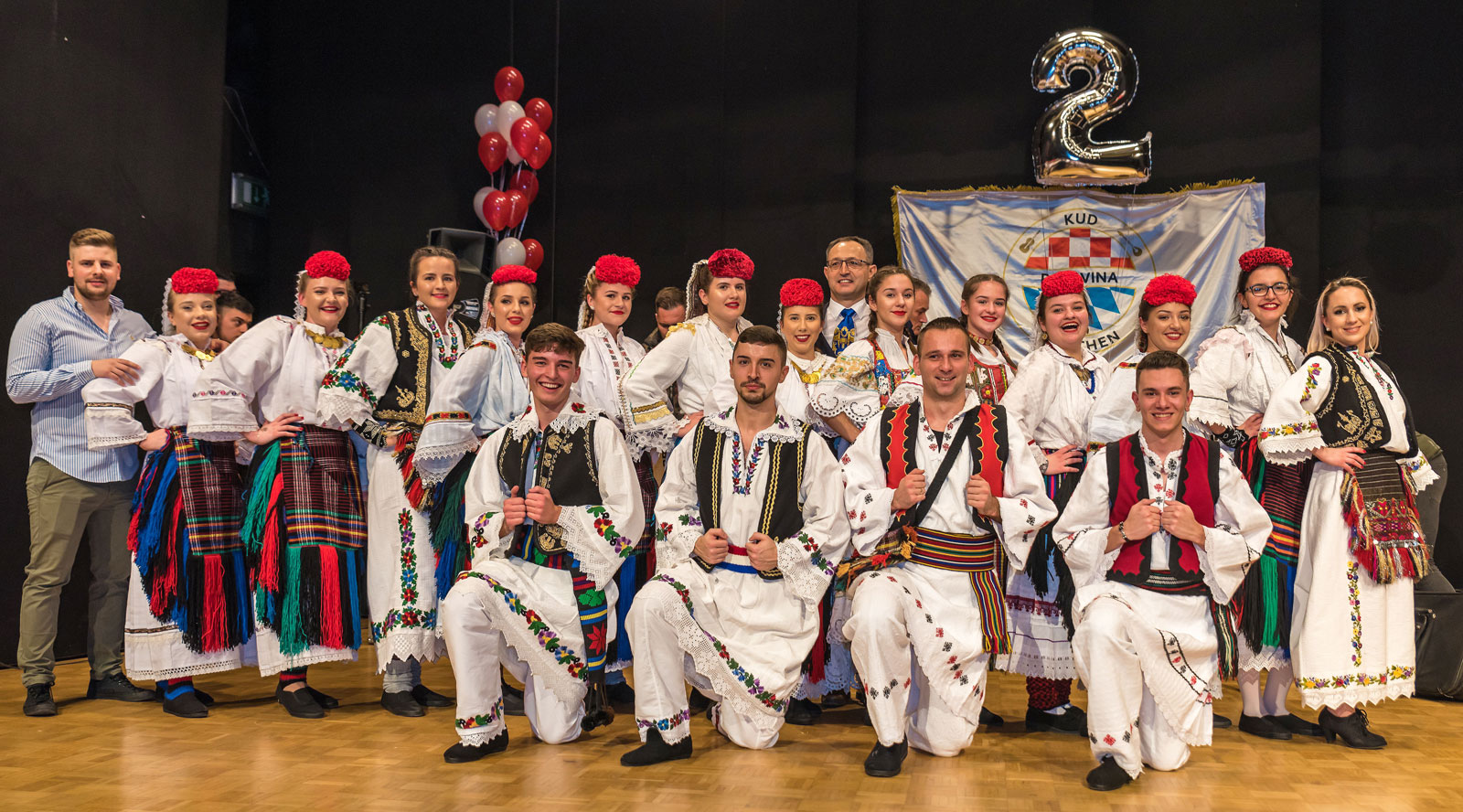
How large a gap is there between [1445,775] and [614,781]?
2.47 m

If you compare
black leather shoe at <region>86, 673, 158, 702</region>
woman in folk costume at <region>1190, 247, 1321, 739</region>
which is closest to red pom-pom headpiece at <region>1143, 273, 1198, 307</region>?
woman in folk costume at <region>1190, 247, 1321, 739</region>

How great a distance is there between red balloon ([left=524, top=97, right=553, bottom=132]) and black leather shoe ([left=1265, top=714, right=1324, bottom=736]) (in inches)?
203

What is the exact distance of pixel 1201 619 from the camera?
3367 millimetres

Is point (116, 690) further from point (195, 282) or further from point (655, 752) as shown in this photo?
point (655, 752)

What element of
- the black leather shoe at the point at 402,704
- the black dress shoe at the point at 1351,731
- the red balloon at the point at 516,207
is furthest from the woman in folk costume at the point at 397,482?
the black dress shoe at the point at 1351,731

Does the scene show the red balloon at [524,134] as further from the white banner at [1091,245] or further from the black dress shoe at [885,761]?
the black dress shoe at [885,761]

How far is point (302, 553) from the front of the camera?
4125 millimetres

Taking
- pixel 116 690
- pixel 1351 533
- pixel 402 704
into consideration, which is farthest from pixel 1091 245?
pixel 116 690

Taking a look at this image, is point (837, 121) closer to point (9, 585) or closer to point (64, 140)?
point (64, 140)

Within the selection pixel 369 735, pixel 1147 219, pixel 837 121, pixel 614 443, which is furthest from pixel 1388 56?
pixel 369 735

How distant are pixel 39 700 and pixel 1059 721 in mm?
3653

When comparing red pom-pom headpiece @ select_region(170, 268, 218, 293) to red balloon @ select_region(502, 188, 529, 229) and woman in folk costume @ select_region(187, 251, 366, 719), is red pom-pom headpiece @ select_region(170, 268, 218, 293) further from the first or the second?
red balloon @ select_region(502, 188, 529, 229)

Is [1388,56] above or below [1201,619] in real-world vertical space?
above

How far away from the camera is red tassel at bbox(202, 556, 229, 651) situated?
13.6 ft
